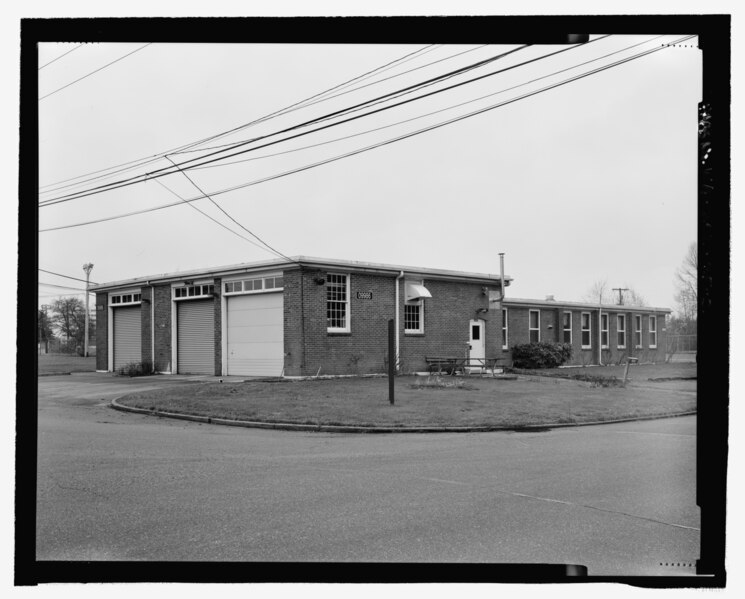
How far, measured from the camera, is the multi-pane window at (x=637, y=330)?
43.0 meters

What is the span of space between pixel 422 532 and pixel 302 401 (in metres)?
11.5

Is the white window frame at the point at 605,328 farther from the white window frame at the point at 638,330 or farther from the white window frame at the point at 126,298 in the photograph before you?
the white window frame at the point at 126,298

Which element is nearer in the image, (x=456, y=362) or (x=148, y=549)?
(x=148, y=549)

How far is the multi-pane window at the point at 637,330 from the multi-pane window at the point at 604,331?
259cm

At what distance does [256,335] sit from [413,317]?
6.55 metres

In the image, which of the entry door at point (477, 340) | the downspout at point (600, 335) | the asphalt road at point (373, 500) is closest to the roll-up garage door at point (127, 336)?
the entry door at point (477, 340)

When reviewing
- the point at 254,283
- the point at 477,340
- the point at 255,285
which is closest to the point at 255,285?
the point at 255,285

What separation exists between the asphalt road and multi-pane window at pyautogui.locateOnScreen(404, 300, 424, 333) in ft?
52.2

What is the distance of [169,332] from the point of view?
95.8 feet

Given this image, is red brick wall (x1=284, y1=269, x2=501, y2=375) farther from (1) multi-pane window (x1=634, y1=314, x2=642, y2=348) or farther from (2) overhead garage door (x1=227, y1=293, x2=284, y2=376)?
(1) multi-pane window (x1=634, y1=314, x2=642, y2=348)

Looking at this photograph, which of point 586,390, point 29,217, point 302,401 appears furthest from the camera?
point 586,390

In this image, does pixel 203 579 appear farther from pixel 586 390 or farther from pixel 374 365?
pixel 374 365

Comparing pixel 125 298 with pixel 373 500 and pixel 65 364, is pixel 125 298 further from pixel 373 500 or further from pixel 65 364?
pixel 373 500

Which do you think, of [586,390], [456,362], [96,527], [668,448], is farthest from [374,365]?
[96,527]
